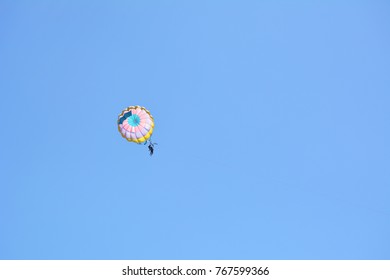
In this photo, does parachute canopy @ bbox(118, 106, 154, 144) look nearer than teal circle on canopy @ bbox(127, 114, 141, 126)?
Yes

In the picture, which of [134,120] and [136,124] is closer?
[136,124]

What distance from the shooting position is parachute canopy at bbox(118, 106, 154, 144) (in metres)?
33.0

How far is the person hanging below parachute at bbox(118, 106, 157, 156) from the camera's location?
33.0m

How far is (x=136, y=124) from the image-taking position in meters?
33.2

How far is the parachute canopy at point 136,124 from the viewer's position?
33.0 metres

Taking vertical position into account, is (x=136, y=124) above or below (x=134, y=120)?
below

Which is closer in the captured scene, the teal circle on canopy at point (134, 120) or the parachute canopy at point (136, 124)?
the parachute canopy at point (136, 124)
